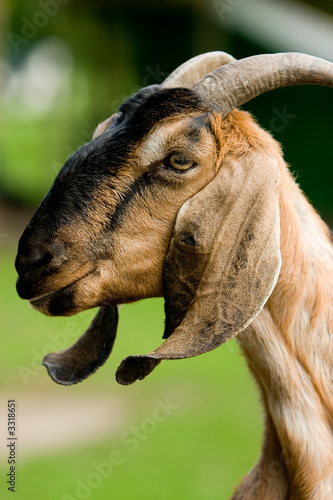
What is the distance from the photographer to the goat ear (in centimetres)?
461

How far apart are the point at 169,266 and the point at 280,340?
2.27 feet

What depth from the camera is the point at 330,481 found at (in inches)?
155

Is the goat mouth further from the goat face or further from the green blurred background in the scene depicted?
the green blurred background

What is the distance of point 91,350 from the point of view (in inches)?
184

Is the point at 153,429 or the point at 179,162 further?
the point at 153,429

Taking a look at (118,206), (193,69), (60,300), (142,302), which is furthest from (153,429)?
(142,302)

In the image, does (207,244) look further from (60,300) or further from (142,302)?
(142,302)

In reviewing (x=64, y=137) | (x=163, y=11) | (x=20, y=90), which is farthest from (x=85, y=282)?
(x=20, y=90)

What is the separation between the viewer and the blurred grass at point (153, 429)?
917 centimetres

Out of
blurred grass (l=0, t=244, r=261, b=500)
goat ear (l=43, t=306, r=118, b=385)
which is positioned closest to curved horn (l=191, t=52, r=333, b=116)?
goat ear (l=43, t=306, r=118, b=385)

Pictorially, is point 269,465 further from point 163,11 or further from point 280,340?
point 163,11

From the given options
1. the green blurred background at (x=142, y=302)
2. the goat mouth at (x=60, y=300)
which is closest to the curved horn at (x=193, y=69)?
the green blurred background at (x=142, y=302)

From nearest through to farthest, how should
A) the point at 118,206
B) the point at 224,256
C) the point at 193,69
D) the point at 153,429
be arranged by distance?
the point at 224,256 < the point at 118,206 < the point at 193,69 < the point at 153,429

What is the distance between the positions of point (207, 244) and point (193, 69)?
1379 mm
